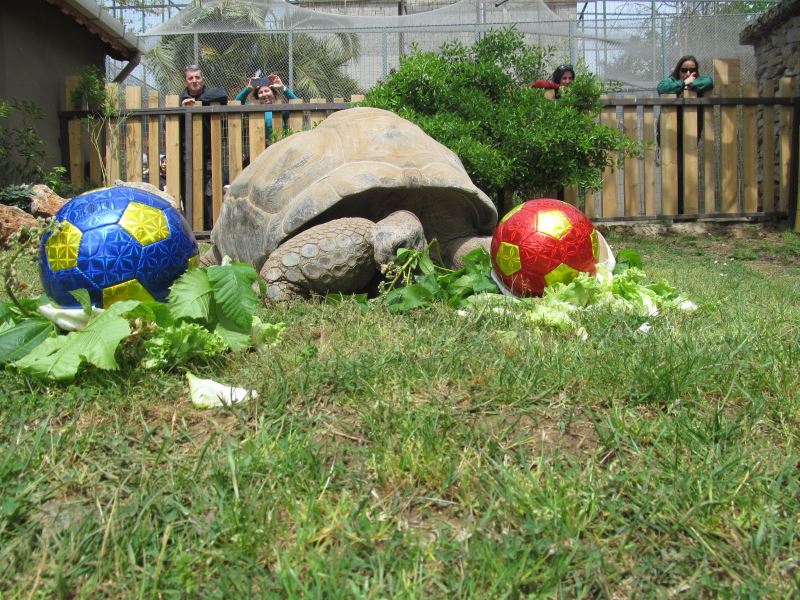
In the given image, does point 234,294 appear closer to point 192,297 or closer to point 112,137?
point 192,297

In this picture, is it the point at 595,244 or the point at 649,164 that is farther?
the point at 649,164

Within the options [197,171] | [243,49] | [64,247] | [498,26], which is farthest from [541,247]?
[243,49]

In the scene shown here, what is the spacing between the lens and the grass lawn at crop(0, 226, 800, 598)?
1.35 metres

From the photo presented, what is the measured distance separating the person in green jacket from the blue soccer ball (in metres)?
8.30

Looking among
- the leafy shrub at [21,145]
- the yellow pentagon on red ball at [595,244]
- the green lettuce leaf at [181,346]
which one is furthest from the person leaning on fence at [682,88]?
the green lettuce leaf at [181,346]

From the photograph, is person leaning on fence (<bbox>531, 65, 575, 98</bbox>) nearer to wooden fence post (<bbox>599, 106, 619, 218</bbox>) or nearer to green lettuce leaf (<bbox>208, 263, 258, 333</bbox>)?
wooden fence post (<bbox>599, 106, 619, 218</bbox>)

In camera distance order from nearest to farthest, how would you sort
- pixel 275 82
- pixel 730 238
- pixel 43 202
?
1. pixel 43 202
2. pixel 730 238
3. pixel 275 82

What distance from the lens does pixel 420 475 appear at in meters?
1.64

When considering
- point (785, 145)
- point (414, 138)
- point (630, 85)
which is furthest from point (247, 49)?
point (414, 138)

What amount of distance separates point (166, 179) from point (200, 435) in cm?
795

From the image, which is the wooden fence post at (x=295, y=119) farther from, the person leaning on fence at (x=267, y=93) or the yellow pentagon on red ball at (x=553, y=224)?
the yellow pentagon on red ball at (x=553, y=224)

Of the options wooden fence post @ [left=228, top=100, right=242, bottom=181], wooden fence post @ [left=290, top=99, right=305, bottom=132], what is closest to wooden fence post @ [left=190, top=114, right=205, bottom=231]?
wooden fence post @ [left=228, top=100, right=242, bottom=181]

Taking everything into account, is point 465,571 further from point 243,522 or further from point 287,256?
point 287,256

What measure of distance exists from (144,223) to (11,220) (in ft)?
15.1
